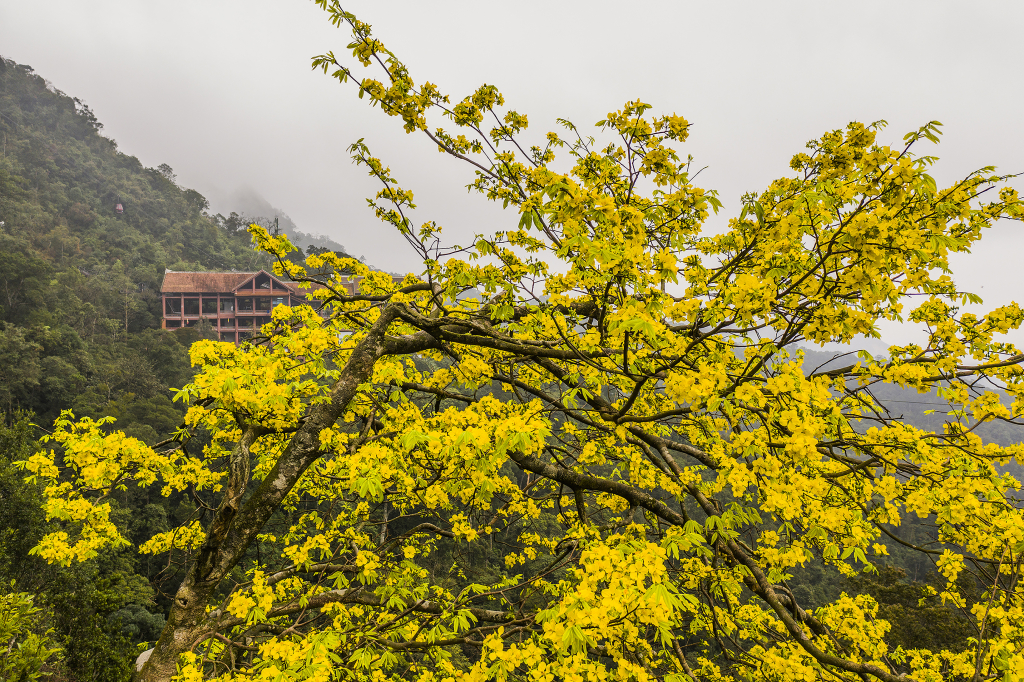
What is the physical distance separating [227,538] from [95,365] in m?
32.0

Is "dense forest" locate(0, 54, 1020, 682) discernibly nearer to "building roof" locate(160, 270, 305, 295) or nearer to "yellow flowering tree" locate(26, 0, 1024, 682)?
"yellow flowering tree" locate(26, 0, 1024, 682)

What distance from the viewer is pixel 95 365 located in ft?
84.3

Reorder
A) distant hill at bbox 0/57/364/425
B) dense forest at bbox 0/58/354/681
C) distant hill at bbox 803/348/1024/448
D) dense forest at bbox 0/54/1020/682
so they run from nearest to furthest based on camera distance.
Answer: distant hill at bbox 803/348/1024/448, dense forest at bbox 0/54/1020/682, dense forest at bbox 0/58/354/681, distant hill at bbox 0/57/364/425

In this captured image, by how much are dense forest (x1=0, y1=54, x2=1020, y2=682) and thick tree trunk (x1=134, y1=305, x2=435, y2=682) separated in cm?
48

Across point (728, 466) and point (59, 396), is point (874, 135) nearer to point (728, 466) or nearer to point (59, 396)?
point (728, 466)

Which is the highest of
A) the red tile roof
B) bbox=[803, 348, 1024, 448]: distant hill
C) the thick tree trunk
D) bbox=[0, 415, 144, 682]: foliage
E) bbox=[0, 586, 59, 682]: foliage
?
bbox=[803, 348, 1024, 448]: distant hill

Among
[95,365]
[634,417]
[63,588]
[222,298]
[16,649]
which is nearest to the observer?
[634,417]

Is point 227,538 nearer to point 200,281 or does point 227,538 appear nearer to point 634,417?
point 634,417

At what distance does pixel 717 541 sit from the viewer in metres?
3.56

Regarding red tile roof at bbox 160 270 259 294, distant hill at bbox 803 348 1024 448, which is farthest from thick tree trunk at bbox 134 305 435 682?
red tile roof at bbox 160 270 259 294

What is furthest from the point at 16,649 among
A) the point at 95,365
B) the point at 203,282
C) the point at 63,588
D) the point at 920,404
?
the point at 203,282

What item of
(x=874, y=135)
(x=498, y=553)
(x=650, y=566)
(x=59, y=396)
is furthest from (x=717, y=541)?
(x=59, y=396)

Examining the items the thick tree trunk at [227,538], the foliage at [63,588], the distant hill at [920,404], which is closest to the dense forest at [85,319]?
the foliage at [63,588]

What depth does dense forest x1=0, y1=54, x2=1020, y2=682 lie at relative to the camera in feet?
33.6
